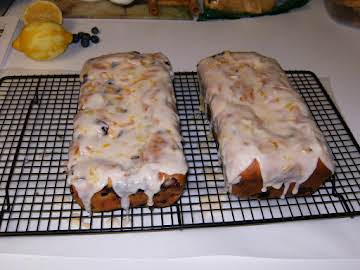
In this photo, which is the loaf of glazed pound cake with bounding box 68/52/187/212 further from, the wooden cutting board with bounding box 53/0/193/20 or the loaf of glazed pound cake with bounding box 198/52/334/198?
the wooden cutting board with bounding box 53/0/193/20

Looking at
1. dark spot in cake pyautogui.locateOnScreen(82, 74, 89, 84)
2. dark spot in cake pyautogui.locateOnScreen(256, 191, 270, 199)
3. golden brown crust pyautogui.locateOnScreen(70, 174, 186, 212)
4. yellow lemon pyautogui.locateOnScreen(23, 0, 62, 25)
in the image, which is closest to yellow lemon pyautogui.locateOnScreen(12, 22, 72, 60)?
yellow lemon pyautogui.locateOnScreen(23, 0, 62, 25)

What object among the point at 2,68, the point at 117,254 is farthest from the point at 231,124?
the point at 2,68

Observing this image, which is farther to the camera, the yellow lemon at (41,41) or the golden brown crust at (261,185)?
the yellow lemon at (41,41)

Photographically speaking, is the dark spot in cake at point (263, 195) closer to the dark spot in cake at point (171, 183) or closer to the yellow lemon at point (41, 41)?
the dark spot in cake at point (171, 183)

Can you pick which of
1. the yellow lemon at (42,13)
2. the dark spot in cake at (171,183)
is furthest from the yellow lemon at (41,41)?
the dark spot in cake at (171,183)

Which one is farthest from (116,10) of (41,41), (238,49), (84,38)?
(238,49)
